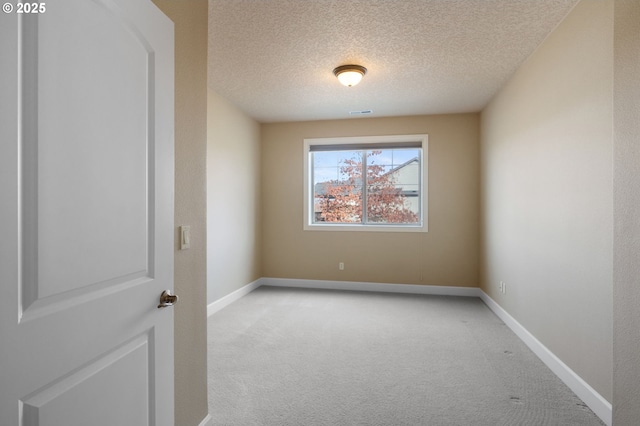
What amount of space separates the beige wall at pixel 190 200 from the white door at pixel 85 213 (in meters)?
0.24

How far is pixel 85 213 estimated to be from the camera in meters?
0.96

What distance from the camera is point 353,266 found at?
5156 mm

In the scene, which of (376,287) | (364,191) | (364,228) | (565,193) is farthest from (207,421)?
(364,191)

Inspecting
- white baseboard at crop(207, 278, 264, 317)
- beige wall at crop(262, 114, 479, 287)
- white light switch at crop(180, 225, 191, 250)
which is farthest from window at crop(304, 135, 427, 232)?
white light switch at crop(180, 225, 191, 250)

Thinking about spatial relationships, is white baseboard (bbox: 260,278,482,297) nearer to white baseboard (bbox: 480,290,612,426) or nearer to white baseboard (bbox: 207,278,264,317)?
white baseboard (bbox: 207,278,264,317)

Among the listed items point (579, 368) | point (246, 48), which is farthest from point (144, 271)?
point (579, 368)

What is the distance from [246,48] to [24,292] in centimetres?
259

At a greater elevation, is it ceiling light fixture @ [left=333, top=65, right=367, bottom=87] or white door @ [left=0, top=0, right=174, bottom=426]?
ceiling light fixture @ [left=333, top=65, right=367, bottom=87]

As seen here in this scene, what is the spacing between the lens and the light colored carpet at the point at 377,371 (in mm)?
2039

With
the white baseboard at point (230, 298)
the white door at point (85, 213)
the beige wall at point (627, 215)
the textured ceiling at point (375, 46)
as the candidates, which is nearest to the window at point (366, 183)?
the textured ceiling at point (375, 46)

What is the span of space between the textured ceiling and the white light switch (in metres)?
1.59

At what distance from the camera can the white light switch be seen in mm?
1603

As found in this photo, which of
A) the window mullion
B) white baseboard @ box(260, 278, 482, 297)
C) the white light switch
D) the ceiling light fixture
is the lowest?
white baseboard @ box(260, 278, 482, 297)

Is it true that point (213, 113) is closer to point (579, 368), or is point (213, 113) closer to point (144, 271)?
point (144, 271)
